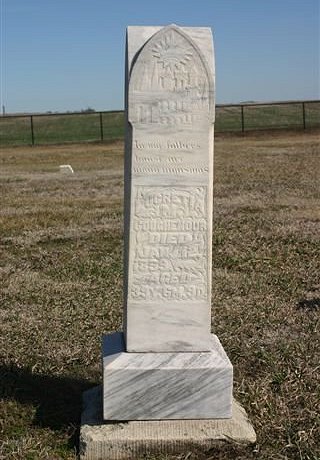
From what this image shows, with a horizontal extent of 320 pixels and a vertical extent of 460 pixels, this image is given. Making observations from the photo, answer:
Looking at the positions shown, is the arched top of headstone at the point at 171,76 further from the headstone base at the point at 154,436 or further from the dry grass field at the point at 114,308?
the dry grass field at the point at 114,308

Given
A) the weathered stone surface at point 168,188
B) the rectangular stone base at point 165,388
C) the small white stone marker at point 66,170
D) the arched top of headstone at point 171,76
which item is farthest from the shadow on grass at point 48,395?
the small white stone marker at point 66,170

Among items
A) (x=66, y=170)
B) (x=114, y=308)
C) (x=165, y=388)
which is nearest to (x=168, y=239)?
(x=165, y=388)

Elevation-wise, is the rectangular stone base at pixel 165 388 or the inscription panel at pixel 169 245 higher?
the inscription panel at pixel 169 245

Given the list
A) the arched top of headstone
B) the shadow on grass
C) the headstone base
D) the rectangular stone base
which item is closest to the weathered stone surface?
the arched top of headstone

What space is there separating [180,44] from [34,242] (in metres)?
6.32

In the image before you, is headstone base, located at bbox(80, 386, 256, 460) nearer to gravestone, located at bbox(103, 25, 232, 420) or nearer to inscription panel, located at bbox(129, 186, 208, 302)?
gravestone, located at bbox(103, 25, 232, 420)

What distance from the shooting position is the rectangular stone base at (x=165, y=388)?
150 inches

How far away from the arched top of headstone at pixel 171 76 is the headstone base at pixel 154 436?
170cm

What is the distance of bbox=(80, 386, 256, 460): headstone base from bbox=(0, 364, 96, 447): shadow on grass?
0.53 feet

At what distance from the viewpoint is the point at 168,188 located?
378cm

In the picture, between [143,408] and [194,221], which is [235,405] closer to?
[143,408]

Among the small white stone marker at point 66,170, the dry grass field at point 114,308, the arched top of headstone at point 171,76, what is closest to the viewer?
the arched top of headstone at point 171,76

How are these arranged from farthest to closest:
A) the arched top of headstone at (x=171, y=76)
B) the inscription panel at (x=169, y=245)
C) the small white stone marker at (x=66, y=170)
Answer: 1. the small white stone marker at (x=66, y=170)
2. the inscription panel at (x=169, y=245)
3. the arched top of headstone at (x=171, y=76)

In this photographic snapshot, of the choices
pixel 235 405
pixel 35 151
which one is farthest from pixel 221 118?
pixel 235 405
